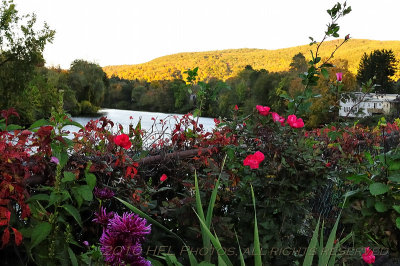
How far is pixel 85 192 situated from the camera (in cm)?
142

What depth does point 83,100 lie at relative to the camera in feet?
174

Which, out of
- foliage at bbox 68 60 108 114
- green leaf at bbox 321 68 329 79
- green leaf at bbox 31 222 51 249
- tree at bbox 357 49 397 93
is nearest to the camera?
green leaf at bbox 31 222 51 249

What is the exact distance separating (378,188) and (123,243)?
1.27 meters

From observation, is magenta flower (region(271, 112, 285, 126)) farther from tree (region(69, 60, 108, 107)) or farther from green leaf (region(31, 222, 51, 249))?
tree (region(69, 60, 108, 107))

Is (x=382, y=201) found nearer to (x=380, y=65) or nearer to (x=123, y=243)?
(x=123, y=243)

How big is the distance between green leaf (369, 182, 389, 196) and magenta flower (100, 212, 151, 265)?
1.17m

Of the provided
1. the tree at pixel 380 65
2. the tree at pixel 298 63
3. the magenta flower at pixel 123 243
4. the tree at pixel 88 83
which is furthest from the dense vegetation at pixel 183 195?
the tree at pixel 298 63

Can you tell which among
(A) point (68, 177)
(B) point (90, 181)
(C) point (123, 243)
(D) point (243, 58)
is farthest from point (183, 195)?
(D) point (243, 58)

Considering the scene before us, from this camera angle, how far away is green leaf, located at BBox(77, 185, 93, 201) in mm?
1405

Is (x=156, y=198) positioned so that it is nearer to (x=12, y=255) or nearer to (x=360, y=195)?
(x=12, y=255)

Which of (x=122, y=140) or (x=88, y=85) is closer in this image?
(x=122, y=140)

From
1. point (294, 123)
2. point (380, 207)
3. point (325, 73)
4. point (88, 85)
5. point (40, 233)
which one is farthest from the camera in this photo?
point (88, 85)

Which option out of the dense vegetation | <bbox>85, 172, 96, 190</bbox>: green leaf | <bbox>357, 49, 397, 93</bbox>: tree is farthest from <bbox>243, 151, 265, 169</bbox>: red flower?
<bbox>357, 49, 397, 93</bbox>: tree

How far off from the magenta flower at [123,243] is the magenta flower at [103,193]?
0.47 metres
